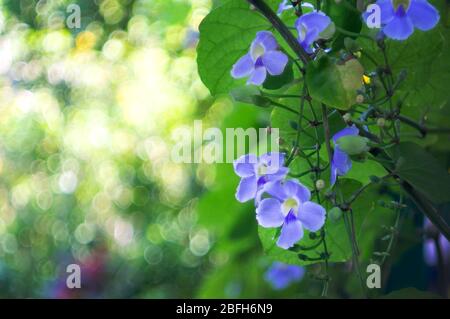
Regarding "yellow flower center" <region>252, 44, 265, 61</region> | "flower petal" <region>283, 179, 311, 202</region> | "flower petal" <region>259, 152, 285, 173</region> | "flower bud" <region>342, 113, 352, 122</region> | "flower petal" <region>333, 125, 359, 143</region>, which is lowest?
"flower petal" <region>283, 179, 311, 202</region>

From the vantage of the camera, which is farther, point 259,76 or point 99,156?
point 99,156

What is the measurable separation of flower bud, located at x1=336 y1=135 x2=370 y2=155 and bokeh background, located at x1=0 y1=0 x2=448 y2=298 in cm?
193

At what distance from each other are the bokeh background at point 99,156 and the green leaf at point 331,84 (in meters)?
1.91

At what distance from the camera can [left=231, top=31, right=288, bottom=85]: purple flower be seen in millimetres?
497

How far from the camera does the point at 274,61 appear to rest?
0.50 m

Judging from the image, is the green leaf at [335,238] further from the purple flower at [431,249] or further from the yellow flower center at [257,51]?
the purple flower at [431,249]

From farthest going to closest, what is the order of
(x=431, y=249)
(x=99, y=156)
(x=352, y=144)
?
(x=99, y=156) < (x=431, y=249) < (x=352, y=144)

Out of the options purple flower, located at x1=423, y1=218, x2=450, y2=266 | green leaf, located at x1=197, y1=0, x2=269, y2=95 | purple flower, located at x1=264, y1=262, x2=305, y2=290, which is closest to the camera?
green leaf, located at x1=197, y1=0, x2=269, y2=95

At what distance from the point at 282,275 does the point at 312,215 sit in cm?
81

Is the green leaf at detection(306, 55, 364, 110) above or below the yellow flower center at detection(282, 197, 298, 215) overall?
above

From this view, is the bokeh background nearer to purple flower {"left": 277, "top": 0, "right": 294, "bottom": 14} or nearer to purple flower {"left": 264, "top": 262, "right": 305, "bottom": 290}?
purple flower {"left": 264, "top": 262, "right": 305, "bottom": 290}

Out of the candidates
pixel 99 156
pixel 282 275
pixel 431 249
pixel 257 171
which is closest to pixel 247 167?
pixel 257 171

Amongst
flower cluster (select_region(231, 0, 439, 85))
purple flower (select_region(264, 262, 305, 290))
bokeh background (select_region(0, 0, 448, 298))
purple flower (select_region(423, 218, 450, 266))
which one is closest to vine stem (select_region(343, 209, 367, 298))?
flower cluster (select_region(231, 0, 439, 85))

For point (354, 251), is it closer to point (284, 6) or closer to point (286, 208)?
point (286, 208)
